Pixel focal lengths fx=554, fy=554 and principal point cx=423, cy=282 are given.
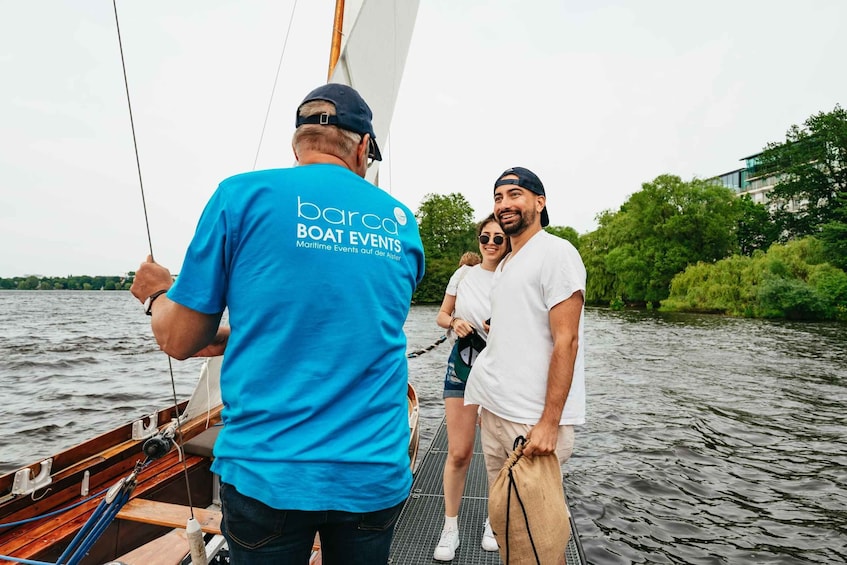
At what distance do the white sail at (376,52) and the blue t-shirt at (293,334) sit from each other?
14.1ft

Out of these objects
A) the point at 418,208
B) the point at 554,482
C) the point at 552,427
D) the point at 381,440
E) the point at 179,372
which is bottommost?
the point at 179,372

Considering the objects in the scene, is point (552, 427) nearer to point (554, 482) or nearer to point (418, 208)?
point (554, 482)

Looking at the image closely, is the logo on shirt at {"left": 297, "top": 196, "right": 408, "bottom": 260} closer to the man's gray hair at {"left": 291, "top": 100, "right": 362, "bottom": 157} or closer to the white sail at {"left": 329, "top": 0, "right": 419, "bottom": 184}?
the man's gray hair at {"left": 291, "top": 100, "right": 362, "bottom": 157}

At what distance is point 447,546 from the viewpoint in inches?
128

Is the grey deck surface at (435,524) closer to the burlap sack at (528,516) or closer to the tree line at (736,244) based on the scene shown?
the burlap sack at (528,516)

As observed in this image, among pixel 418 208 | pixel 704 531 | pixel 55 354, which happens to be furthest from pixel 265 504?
pixel 418 208

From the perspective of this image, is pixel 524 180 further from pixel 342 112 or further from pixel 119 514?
pixel 119 514

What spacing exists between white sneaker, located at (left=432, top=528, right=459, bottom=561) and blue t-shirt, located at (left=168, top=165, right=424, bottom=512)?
7.40 feet

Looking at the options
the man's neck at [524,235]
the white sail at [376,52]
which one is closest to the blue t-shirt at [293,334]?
the man's neck at [524,235]

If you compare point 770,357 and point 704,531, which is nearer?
point 704,531

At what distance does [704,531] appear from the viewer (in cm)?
527

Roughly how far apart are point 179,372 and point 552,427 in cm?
1611

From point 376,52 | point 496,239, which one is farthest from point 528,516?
point 376,52

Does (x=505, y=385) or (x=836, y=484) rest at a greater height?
(x=505, y=385)
